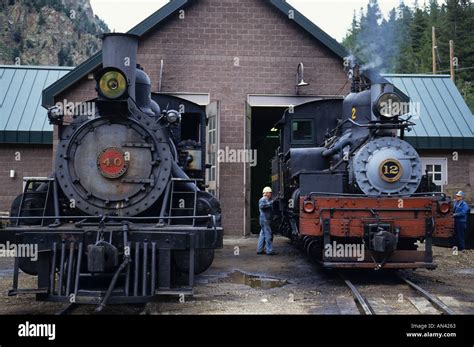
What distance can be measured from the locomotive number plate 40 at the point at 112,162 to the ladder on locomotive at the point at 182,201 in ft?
2.08

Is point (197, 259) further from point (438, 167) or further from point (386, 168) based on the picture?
point (438, 167)

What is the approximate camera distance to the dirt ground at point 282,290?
6.52 metres

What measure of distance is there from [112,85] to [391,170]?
4.14 meters

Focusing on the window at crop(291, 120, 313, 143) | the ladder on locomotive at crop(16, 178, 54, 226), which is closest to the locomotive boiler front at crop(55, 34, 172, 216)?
the ladder on locomotive at crop(16, 178, 54, 226)

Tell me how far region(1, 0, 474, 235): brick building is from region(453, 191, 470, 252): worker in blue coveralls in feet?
14.0

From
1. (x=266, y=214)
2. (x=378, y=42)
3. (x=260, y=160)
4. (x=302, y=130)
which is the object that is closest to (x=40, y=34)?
(x=260, y=160)

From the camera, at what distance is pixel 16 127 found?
1619cm

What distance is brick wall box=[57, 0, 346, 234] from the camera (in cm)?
1454

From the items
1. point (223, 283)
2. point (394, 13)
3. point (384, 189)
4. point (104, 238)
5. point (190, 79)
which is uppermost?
point (394, 13)

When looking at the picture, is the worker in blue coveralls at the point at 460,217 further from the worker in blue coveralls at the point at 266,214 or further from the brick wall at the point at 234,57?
the brick wall at the point at 234,57

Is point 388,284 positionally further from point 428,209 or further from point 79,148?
point 79,148

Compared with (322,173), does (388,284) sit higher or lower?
lower

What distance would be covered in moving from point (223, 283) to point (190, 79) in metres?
7.57
